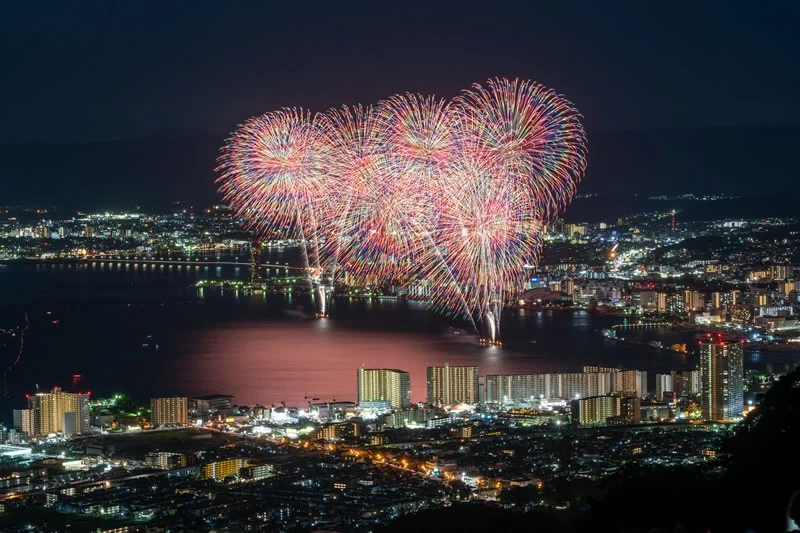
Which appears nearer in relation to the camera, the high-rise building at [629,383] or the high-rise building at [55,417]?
the high-rise building at [55,417]

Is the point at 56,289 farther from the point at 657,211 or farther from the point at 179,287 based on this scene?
the point at 657,211

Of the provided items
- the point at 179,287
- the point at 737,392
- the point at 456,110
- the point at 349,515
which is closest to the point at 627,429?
the point at 737,392

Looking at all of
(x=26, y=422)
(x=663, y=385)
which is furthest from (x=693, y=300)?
(x=26, y=422)

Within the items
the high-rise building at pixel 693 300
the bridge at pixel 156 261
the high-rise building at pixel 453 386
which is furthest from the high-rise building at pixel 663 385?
the bridge at pixel 156 261

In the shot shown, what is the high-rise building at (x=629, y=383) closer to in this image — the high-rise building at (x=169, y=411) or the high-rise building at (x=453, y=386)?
the high-rise building at (x=453, y=386)

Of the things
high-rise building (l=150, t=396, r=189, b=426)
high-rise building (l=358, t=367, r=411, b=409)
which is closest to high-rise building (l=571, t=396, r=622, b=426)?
high-rise building (l=358, t=367, r=411, b=409)

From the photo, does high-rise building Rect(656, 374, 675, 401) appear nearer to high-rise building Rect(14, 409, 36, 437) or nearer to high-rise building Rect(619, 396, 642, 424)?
high-rise building Rect(619, 396, 642, 424)

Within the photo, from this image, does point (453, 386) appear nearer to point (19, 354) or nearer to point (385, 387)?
point (385, 387)
